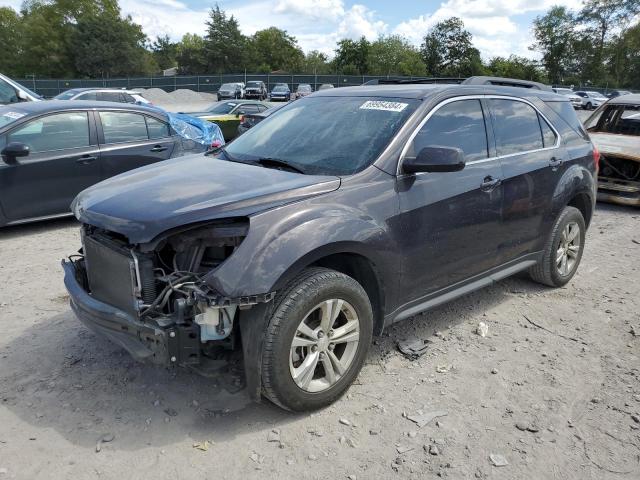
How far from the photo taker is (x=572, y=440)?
293cm

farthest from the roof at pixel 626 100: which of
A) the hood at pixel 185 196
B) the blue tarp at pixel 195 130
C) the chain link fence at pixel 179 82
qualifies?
the chain link fence at pixel 179 82

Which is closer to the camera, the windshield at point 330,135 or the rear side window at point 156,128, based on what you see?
the windshield at point 330,135

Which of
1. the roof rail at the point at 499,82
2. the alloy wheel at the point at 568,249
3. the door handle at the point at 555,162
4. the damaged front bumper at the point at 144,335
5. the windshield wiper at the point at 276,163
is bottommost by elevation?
the alloy wheel at the point at 568,249

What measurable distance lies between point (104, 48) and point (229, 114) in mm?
65445

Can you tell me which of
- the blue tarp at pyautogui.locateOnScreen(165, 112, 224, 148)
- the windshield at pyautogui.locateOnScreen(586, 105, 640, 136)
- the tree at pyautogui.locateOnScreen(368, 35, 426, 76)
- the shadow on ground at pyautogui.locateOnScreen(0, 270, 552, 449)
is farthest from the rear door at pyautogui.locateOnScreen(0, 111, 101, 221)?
the tree at pyautogui.locateOnScreen(368, 35, 426, 76)

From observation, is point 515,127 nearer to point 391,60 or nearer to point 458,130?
point 458,130

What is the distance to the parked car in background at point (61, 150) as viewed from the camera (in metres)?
6.29

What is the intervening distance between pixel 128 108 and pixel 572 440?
6744 millimetres

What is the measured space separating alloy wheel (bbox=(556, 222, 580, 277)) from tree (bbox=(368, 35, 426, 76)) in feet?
276

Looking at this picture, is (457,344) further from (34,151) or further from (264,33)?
(264,33)

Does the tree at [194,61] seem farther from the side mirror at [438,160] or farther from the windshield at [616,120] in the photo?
the side mirror at [438,160]

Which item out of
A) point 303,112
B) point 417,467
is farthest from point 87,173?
point 417,467

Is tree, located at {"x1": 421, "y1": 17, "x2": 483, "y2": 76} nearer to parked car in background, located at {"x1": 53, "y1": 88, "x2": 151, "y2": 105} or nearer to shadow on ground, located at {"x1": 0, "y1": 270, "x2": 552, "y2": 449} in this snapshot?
parked car in background, located at {"x1": 53, "y1": 88, "x2": 151, "y2": 105}

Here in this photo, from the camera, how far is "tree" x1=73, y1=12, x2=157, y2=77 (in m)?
73.2
